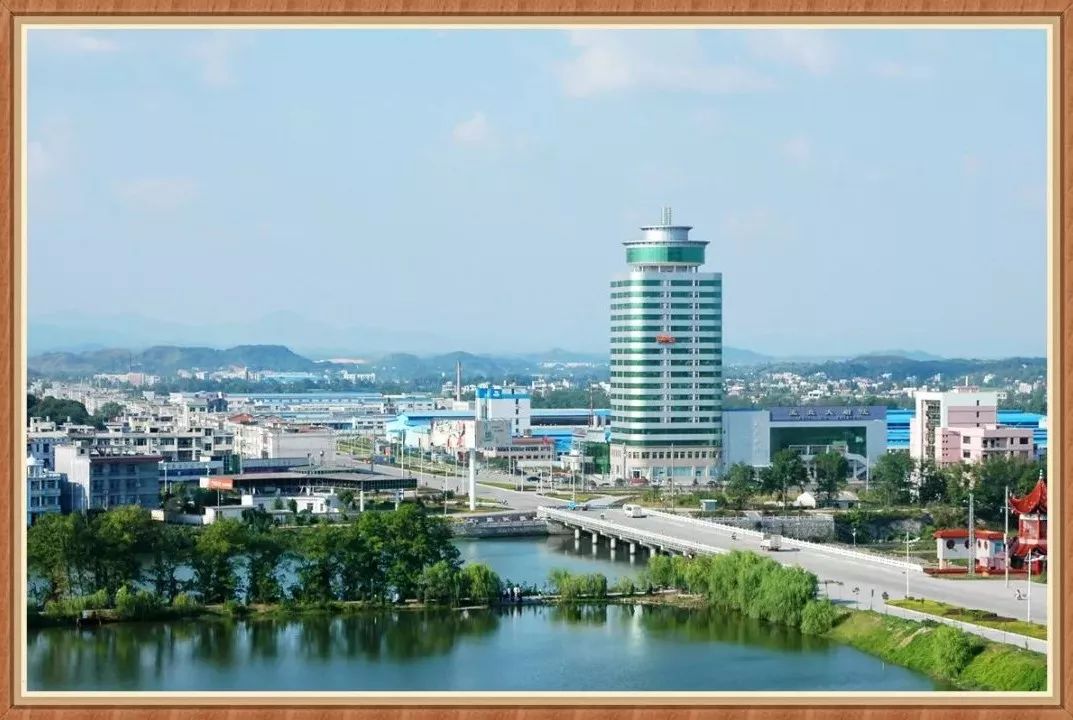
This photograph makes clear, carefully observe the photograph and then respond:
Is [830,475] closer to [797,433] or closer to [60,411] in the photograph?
[797,433]

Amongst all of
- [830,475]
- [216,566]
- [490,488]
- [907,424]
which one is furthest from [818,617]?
[907,424]

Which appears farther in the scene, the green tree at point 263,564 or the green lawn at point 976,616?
the green tree at point 263,564

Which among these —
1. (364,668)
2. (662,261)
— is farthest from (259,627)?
(662,261)

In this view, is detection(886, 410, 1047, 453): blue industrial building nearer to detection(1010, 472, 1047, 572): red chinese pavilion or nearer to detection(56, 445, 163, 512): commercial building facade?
detection(1010, 472, 1047, 572): red chinese pavilion

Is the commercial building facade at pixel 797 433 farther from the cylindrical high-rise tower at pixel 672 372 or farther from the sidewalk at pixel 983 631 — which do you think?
the sidewalk at pixel 983 631

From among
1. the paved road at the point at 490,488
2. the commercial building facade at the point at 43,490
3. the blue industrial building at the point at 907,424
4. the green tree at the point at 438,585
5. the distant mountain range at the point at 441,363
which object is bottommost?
the paved road at the point at 490,488

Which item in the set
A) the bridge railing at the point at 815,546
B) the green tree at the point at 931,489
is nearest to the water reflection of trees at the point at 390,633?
the bridge railing at the point at 815,546

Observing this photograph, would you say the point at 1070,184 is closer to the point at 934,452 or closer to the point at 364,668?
the point at 364,668

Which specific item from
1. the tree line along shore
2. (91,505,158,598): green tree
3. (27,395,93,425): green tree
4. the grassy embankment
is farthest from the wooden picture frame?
(27,395,93,425): green tree
